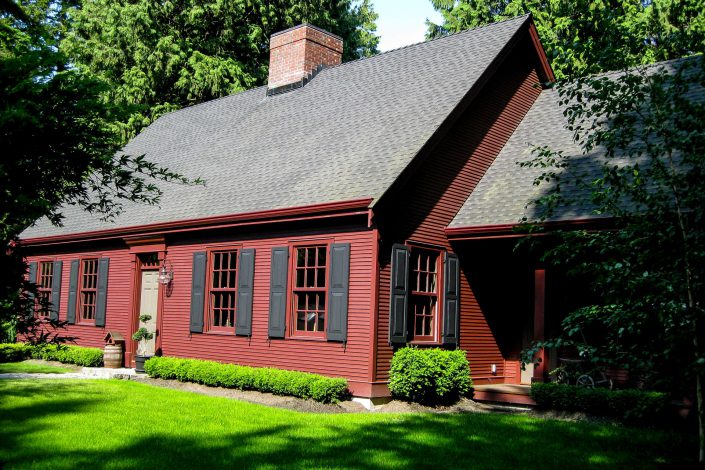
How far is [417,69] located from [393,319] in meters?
7.01

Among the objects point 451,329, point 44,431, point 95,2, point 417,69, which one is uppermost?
point 95,2

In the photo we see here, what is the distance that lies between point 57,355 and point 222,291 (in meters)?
5.69

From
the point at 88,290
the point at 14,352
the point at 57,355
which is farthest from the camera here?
the point at 88,290

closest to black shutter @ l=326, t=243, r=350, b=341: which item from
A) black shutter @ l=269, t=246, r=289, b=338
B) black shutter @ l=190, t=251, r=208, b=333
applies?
black shutter @ l=269, t=246, r=289, b=338

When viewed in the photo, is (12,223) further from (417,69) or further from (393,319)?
(417,69)

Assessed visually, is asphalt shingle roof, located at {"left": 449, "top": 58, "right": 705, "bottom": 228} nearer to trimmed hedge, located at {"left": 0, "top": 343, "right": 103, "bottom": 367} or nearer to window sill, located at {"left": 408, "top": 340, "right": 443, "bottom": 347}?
window sill, located at {"left": 408, "top": 340, "right": 443, "bottom": 347}

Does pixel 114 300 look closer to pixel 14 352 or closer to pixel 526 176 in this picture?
pixel 14 352

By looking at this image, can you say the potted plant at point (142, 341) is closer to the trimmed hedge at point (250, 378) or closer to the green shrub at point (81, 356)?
the trimmed hedge at point (250, 378)

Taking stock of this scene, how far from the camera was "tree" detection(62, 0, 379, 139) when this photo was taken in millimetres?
28922

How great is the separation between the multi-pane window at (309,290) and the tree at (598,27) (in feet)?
17.8

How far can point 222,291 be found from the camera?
603 inches

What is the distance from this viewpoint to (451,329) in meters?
13.6

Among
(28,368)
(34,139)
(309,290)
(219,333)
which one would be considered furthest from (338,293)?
(28,368)

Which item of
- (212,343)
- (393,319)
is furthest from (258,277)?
(393,319)
